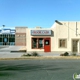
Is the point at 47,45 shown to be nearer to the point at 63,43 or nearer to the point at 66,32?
the point at 63,43

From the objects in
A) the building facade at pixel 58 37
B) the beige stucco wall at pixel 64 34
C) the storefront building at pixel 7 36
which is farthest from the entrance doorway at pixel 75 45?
the storefront building at pixel 7 36

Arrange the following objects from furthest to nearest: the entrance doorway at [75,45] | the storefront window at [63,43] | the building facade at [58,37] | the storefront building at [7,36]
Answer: the storefront building at [7,36] < the entrance doorway at [75,45] < the storefront window at [63,43] < the building facade at [58,37]

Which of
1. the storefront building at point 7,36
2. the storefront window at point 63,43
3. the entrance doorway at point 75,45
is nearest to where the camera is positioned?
the storefront window at point 63,43

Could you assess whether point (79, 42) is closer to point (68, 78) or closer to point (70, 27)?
point (70, 27)

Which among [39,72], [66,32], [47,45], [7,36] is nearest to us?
[39,72]

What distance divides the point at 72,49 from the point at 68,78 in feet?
73.4

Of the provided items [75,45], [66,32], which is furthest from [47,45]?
[75,45]

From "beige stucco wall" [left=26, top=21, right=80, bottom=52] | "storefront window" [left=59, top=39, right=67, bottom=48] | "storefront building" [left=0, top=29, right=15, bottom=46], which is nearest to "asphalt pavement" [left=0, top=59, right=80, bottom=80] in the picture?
"beige stucco wall" [left=26, top=21, right=80, bottom=52]

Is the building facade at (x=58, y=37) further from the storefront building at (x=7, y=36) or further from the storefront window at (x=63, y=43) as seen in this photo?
the storefront building at (x=7, y=36)

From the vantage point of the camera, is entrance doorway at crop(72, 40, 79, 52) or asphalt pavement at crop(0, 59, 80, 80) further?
entrance doorway at crop(72, 40, 79, 52)

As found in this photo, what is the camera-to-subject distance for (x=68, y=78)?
11.2 meters

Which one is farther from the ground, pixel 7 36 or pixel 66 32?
pixel 7 36

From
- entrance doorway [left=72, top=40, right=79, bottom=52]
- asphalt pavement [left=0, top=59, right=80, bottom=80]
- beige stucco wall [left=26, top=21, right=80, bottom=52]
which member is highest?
beige stucco wall [left=26, top=21, right=80, bottom=52]

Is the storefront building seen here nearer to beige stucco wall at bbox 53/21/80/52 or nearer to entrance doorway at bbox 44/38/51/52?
entrance doorway at bbox 44/38/51/52
